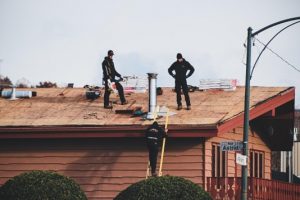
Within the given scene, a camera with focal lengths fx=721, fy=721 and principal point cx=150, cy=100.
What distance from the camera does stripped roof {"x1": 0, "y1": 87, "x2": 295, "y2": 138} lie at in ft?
78.6

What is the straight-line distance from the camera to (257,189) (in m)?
22.3

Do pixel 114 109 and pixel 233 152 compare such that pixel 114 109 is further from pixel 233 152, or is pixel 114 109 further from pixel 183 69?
pixel 233 152

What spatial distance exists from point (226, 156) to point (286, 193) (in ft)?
13.1

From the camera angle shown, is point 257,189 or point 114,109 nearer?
point 257,189

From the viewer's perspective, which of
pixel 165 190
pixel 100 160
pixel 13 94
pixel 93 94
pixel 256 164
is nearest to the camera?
pixel 165 190

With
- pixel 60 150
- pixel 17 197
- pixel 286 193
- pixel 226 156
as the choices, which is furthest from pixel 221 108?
pixel 17 197

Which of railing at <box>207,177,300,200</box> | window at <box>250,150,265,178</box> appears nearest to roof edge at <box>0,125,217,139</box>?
railing at <box>207,177,300,200</box>

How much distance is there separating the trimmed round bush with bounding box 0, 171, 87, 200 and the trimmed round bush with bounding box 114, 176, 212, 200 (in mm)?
2016

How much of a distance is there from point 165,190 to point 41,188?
12.2 ft

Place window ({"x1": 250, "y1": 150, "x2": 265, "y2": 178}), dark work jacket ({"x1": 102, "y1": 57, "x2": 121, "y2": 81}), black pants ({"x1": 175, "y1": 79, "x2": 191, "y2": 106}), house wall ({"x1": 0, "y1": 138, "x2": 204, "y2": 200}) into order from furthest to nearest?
window ({"x1": 250, "y1": 150, "x2": 265, "y2": 178})
dark work jacket ({"x1": 102, "y1": 57, "x2": 121, "y2": 81})
black pants ({"x1": 175, "y1": 79, "x2": 191, "y2": 106})
house wall ({"x1": 0, "y1": 138, "x2": 204, "y2": 200})

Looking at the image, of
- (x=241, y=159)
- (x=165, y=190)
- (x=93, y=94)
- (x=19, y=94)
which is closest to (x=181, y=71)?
(x=93, y=94)

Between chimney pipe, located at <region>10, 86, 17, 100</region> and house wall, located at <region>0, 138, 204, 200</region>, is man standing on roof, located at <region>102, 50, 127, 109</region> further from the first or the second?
chimney pipe, located at <region>10, 86, 17, 100</region>

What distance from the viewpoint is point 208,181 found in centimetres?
2336

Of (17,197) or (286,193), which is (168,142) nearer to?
Answer: (286,193)
